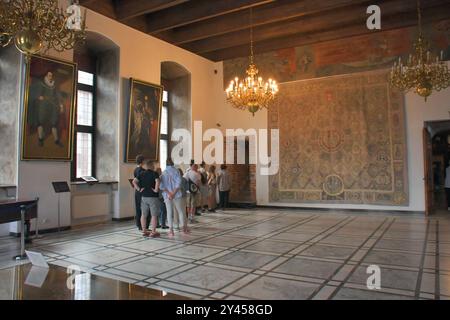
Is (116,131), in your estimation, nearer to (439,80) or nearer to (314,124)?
(314,124)

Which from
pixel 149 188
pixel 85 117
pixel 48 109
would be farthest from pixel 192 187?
pixel 48 109

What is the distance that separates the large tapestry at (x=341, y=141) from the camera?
32.7 ft

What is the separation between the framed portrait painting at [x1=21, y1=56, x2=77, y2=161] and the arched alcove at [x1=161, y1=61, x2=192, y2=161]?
13.9ft

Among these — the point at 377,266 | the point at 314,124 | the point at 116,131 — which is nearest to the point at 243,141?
the point at 314,124

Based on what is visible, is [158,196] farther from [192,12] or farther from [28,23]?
[192,12]

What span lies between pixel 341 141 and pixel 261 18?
4.29 m

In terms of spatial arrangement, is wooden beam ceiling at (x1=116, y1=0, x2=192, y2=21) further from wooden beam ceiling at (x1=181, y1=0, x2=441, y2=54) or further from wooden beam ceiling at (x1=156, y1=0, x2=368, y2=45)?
wooden beam ceiling at (x1=181, y1=0, x2=441, y2=54)

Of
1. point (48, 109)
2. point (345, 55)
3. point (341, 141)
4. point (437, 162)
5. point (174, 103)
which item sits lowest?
point (437, 162)

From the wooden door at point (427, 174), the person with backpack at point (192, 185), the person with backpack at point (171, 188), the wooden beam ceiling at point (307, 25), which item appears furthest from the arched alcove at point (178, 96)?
the wooden door at point (427, 174)

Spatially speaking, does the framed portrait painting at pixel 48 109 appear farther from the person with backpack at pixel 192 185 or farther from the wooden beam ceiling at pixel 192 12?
the wooden beam ceiling at pixel 192 12

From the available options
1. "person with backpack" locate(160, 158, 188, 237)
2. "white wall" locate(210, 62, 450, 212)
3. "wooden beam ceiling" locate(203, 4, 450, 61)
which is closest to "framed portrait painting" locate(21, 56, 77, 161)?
"person with backpack" locate(160, 158, 188, 237)

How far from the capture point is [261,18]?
930 centimetres

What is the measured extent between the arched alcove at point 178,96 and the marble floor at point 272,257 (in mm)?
4260

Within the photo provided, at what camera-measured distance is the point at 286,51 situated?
11461 millimetres
